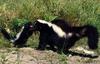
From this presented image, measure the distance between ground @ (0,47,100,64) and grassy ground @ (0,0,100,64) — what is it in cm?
171

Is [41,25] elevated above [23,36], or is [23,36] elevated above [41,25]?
[41,25]

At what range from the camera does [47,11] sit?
10828 millimetres

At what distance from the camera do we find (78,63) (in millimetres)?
7844

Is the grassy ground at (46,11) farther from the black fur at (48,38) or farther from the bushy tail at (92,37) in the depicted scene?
the bushy tail at (92,37)

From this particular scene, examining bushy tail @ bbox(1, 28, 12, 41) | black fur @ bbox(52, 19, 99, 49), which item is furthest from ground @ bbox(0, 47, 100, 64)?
bushy tail @ bbox(1, 28, 12, 41)

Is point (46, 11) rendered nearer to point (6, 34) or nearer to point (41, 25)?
point (6, 34)

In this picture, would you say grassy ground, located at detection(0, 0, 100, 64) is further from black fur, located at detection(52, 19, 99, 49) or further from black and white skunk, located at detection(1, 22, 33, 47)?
black fur, located at detection(52, 19, 99, 49)

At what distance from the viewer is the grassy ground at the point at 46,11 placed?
10370mm

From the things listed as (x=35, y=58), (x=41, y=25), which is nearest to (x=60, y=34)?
(x=41, y=25)

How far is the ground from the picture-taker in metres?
7.26

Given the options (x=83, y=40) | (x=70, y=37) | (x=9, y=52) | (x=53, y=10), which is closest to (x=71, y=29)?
(x=70, y=37)

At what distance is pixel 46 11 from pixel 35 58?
323cm

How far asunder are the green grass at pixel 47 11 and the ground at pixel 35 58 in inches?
68.7

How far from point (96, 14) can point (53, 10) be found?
107 centimetres
